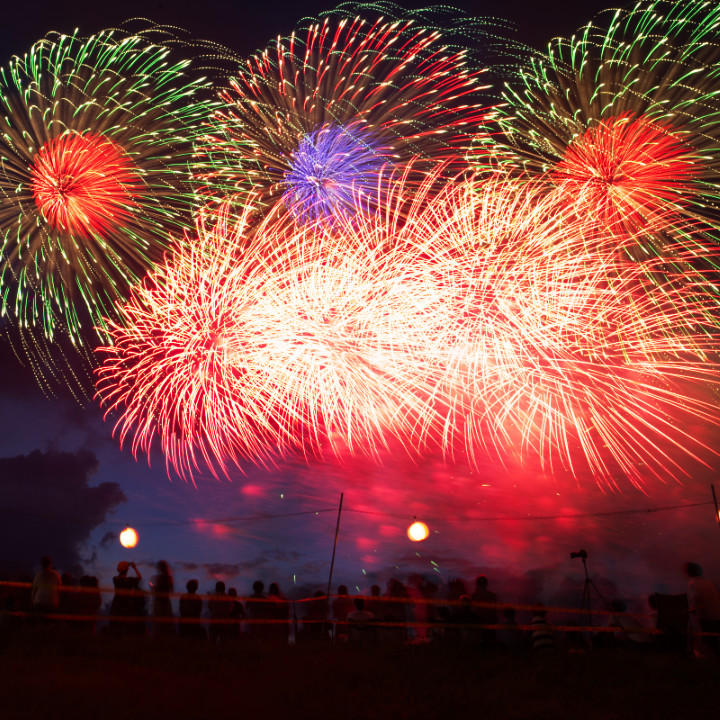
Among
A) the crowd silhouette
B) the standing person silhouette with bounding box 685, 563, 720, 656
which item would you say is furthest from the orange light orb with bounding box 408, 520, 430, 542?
the standing person silhouette with bounding box 685, 563, 720, 656

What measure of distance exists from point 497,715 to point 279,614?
532cm

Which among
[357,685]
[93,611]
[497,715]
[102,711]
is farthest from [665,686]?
[93,611]

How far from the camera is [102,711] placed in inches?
287

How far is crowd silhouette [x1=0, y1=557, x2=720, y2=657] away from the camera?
10.6 m

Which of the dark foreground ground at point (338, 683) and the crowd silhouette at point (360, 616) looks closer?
the dark foreground ground at point (338, 683)

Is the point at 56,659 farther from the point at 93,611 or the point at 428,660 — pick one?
the point at 428,660

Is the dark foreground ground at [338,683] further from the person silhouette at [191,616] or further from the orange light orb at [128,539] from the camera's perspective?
the orange light orb at [128,539]

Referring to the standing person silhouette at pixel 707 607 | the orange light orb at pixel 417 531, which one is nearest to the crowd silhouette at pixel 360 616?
the standing person silhouette at pixel 707 607

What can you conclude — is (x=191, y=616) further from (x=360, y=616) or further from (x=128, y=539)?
(x=128, y=539)

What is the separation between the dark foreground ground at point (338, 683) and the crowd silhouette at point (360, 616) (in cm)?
73

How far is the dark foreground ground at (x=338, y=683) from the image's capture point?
776 centimetres

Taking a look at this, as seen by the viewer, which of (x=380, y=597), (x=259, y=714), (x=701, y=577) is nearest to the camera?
(x=259, y=714)

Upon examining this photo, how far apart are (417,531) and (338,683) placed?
8.07 m

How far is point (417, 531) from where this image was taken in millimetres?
16781
